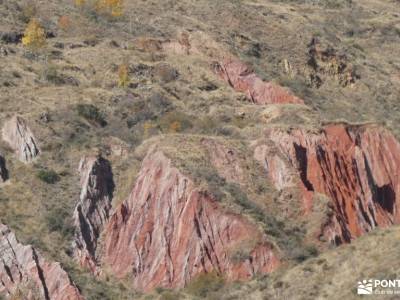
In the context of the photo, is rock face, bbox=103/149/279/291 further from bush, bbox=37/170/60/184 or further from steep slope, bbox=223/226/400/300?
bush, bbox=37/170/60/184

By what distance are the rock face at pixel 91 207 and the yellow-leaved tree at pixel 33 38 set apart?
89.0ft

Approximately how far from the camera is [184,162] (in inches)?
2359

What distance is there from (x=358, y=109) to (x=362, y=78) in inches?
473

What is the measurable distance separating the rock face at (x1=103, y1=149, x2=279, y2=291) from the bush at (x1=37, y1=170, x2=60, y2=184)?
6.04 m

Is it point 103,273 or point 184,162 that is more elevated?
point 184,162

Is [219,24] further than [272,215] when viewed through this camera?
Yes

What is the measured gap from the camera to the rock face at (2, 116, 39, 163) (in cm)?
6431

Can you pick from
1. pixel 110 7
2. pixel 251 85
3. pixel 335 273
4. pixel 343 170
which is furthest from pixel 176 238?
pixel 110 7

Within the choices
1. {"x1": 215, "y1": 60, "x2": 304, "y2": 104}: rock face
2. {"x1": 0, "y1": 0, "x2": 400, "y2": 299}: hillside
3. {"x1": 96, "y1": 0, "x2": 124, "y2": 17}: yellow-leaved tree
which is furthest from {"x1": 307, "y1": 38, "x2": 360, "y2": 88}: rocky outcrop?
{"x1": 96, "y1": 0, "x2": 124, "y2": 17}: yellow-leaved tree

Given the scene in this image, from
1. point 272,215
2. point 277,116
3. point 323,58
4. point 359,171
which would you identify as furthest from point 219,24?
point 272,215

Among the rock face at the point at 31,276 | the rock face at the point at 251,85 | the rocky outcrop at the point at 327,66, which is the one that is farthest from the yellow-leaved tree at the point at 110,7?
the rock face at the point at 31,276

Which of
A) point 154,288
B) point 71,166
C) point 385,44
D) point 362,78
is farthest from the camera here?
point 385,44

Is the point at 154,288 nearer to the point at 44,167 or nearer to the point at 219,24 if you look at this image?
the point at 44,167

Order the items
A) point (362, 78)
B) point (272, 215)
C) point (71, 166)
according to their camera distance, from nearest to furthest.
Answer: point (272, 215)
point (71, 166)
point (362, 78)
